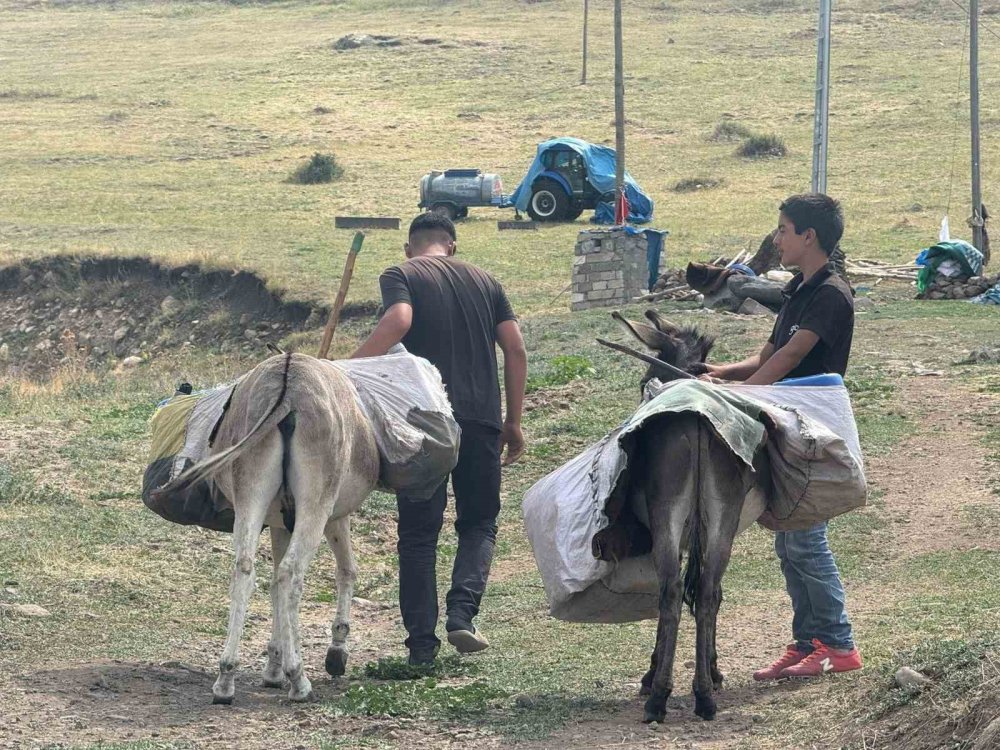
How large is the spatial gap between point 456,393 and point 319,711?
5.54ft

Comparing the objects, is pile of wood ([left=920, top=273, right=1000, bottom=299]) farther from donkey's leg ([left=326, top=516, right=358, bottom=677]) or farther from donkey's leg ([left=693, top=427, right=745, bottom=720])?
donkey's leg ([left=693, top=427, right=745, bottom=720])

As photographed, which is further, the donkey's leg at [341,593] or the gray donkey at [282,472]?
the donkey's leg at [341,593]

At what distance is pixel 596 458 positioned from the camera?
5543 mm

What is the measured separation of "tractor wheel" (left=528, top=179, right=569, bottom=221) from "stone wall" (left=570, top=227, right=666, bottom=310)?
11477mm

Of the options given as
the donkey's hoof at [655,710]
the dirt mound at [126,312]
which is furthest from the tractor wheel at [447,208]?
the donkey's hoof at [655,710]

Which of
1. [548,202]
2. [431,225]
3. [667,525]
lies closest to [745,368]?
[667,525]

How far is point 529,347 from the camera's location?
15.7 m

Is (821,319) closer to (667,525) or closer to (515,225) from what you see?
(667,525)

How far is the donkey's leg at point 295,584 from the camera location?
5.61 metres

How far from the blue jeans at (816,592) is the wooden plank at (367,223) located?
23915 millimetres

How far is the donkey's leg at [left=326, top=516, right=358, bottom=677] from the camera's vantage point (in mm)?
6215

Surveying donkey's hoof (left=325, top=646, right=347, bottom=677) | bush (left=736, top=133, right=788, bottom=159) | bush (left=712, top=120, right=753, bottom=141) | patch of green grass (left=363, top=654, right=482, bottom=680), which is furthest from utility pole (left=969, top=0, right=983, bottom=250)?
donkey's hoof (left=325, top=646, right=347, bottom=677)

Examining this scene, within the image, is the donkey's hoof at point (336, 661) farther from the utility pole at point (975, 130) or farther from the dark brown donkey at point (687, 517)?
the utility pole at point (975, 130)

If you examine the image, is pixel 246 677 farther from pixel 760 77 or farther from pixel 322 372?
pixel 760 77
